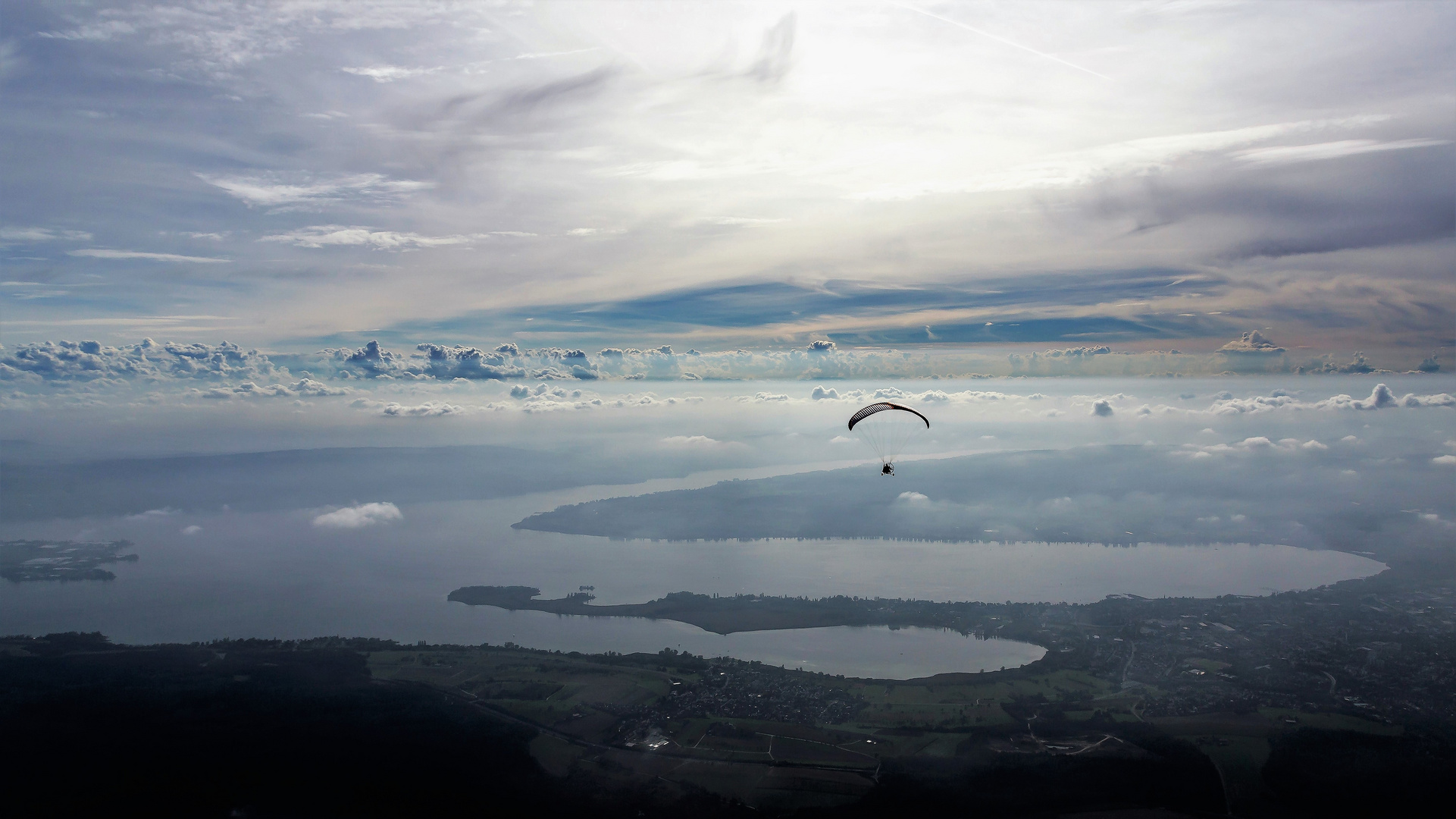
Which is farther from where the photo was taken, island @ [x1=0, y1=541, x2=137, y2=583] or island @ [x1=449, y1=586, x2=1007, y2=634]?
island @ [x1=0, y1=541, x2=137, y2=583]

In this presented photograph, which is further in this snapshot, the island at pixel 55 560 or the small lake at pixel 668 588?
the island at pixel 55 560

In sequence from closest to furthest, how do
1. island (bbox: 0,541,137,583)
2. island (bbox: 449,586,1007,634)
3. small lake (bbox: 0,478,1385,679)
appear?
small lake (bbox: 0,478,1385,679) < island (bbox: 449,586,1007,634) < island (bbox: 0,541,137,583)

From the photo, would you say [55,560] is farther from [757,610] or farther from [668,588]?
[757,610]

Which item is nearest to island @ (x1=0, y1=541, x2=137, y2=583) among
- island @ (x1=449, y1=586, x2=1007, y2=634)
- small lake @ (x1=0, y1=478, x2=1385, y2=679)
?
small lake @ (x1=0, y1=478, x2=1385, y2=679)

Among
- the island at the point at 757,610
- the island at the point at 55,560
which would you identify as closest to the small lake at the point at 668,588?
the island at the point at 757,610

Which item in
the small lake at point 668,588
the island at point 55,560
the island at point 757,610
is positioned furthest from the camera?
the island at point 55,560

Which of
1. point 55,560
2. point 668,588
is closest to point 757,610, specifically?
point 668,588

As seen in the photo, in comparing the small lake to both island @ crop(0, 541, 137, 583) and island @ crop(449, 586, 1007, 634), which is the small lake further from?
island @ crop(0, 541, 137, 583)

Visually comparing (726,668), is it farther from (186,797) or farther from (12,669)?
(12,669)

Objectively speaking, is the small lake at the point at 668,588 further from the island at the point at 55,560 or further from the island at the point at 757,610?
the island at the point at 55,560

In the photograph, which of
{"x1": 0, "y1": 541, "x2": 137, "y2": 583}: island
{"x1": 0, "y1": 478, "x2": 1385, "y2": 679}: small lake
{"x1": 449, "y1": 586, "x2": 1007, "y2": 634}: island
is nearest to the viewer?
{"x1": 0, "y1": 478, "x2": 1385, "y2": 679}: small lake
